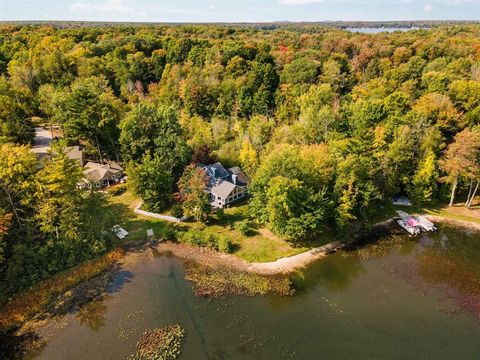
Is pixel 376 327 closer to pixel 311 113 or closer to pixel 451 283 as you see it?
pixel 451 283

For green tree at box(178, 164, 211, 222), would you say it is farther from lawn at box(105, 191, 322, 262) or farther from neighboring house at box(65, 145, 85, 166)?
neighboring house at box(65, 145, 85, 166)

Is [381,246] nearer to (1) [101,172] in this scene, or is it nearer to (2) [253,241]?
(2) [253,241]

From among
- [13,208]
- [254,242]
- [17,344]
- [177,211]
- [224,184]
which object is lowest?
[17,344]

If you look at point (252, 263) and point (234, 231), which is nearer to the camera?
point (252, 263)

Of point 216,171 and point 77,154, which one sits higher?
point 216,171

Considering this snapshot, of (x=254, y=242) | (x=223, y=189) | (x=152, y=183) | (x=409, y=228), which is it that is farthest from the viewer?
(x=223, y=189)

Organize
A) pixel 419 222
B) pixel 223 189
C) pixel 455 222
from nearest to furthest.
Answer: pixel 419 222 → pixel 455 222 → pixel 223 189

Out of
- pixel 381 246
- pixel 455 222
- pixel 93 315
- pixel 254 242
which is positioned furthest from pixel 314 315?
pixel 455 222
